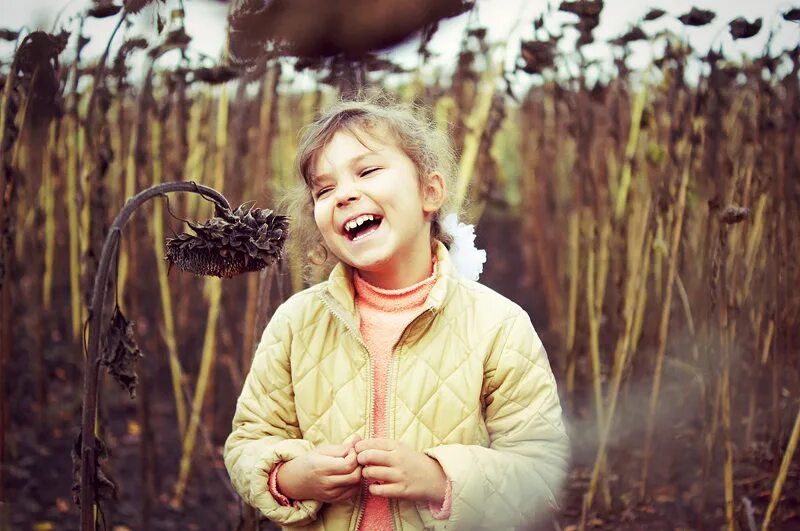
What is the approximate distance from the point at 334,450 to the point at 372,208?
0.37m

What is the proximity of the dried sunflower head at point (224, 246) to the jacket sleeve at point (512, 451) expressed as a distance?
398 millimetres

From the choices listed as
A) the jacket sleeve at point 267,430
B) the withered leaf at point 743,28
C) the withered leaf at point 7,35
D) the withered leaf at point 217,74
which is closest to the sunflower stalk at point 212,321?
the withered leaf at point 217,74

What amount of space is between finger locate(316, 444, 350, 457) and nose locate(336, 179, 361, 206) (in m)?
0.37

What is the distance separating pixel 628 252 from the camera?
8.20 ft

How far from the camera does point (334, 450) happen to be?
1.13 m

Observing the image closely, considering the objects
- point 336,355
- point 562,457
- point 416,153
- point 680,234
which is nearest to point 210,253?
point 336,355

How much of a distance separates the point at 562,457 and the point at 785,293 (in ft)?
4.06

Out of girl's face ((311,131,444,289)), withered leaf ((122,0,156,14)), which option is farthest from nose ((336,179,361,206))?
withered leaf ((122,0,156,14))

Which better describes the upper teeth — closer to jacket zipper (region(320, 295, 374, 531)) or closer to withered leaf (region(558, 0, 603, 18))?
jacket zipper (region(320, 295, 374, 531))

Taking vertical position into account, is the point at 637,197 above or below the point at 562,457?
above

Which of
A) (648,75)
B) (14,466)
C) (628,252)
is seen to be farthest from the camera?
(14,466)

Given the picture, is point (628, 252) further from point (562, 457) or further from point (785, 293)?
point (562, 457)

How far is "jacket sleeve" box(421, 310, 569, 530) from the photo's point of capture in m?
1.13

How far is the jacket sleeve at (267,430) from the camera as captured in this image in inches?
47.4
